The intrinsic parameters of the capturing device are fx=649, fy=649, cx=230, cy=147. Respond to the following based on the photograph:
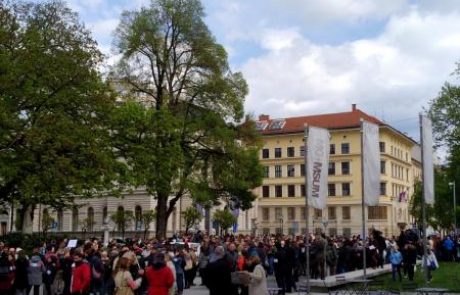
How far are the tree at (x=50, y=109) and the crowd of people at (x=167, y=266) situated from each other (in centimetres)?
510

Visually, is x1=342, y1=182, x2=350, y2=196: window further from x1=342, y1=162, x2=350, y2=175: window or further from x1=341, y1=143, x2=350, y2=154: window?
x1=341, y1=143, x2=350, y2=154: window

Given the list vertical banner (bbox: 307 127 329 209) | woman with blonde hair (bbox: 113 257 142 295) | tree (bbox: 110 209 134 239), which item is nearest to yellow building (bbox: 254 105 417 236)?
tree (bbox: 110 209 134 239)

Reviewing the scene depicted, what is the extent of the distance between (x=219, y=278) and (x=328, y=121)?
86.7 meters

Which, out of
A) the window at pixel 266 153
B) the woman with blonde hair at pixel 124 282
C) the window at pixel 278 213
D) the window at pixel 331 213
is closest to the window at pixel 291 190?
the window at pixel 278 213

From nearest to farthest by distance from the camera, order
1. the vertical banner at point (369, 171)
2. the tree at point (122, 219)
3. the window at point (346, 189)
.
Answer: the vertical banner at point (369, 171) < the tree at point (122, 219) < the window at point (346, 189)

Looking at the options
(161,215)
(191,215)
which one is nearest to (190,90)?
(161,215)

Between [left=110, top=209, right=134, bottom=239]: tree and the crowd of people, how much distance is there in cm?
3511

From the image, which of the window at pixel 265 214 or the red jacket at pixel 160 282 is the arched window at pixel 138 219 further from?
the red jacket at pixel 160 282

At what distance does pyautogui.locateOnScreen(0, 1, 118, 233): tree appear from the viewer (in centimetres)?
2986

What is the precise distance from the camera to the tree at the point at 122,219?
65.4m

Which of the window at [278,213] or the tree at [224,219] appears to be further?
the window at [278,213]

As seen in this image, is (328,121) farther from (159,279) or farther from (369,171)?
(159,279)

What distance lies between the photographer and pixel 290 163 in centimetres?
9906

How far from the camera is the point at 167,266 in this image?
13438 mm
